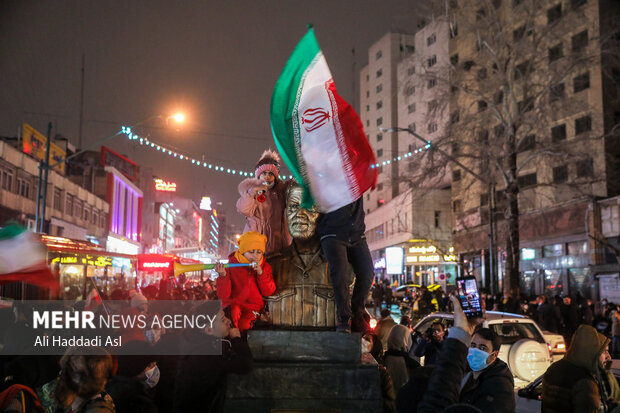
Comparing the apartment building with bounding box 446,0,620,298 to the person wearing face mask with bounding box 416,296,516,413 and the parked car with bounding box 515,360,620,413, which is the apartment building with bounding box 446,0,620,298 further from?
the person wearing face mask with bounding box 416,296,516,413

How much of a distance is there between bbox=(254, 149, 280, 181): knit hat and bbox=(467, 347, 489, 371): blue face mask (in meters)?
2.04

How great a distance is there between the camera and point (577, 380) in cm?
404

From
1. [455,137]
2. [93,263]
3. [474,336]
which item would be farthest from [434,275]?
[474,336]

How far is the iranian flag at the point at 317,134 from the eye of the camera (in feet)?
12.6

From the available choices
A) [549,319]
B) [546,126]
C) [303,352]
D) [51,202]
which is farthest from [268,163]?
[51,202]

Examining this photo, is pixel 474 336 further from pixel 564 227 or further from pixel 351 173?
pixel 564 227

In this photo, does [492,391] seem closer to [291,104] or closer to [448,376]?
[448,376]

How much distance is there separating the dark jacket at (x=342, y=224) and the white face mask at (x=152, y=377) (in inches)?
68.6

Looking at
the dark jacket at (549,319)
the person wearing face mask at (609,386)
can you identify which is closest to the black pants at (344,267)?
the person wearing face mask at (609,386)

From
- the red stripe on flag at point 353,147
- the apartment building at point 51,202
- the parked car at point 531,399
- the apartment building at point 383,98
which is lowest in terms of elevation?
the parked car at point 531,399

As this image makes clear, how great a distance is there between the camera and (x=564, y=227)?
33594 mm

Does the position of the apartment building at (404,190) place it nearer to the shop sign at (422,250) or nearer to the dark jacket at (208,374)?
the shop sign at (422,250)

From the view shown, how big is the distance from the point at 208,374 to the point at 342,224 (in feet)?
4.26

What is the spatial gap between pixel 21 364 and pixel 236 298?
5.68ft
